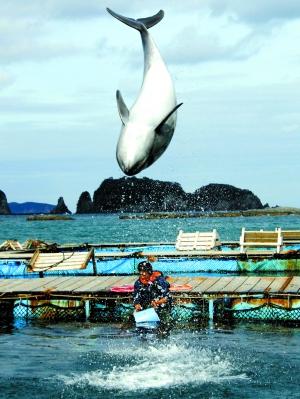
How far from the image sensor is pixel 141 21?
9.38 metres

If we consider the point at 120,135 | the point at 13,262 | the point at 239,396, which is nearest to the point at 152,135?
the point at 120,135

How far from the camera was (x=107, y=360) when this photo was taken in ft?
46.1

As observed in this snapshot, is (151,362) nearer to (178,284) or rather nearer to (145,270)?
(145,270)

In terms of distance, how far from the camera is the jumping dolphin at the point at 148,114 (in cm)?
796

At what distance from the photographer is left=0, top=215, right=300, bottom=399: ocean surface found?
12.0 m

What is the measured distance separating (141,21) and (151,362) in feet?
20.9

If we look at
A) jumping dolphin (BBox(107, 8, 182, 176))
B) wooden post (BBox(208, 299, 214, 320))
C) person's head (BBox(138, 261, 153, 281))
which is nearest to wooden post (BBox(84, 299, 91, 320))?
wooden post (BBox(208, 299, 214, 320))

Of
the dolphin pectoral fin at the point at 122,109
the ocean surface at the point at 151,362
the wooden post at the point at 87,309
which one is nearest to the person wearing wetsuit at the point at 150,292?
the ocean surface at the point at 151,362

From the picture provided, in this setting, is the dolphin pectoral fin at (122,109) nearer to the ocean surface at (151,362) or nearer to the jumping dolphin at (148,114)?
the jumping dolphin at (148,114)

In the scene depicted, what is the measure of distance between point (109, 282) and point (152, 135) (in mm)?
12068

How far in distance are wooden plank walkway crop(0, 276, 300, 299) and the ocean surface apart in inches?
33.3

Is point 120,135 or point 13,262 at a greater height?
point 120,135

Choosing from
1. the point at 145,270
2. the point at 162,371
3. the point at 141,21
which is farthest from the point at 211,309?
the point at 141,21

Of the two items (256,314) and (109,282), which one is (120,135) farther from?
(109,282)
